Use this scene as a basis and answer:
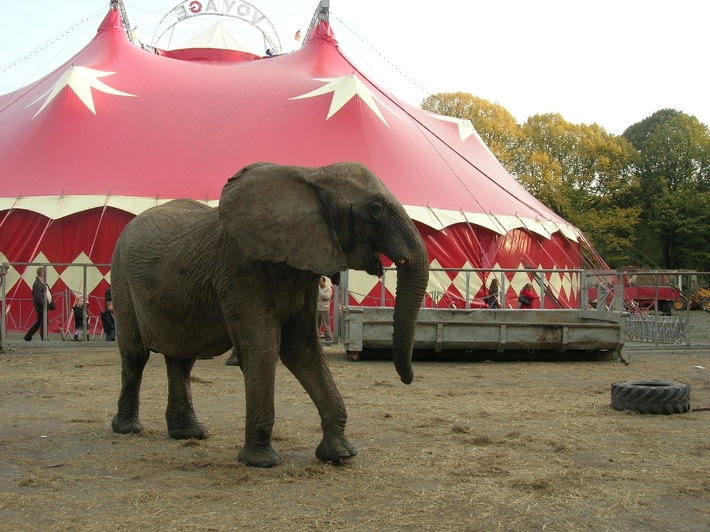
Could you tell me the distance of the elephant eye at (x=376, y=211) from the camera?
16.9 ft

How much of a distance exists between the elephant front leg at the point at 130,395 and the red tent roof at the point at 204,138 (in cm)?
1128

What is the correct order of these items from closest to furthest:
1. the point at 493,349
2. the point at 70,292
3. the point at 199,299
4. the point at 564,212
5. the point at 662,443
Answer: the point at 199,299
the point at 662,443
the point at 493,349
the point at 70,292
the point at 564,212

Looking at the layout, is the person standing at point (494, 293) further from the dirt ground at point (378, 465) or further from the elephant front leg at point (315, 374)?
the elephant front leg at point (315, 374)

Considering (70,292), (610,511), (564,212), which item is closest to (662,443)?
(610,511)

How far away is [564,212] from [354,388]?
123 ft

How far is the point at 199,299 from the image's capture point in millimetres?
5777

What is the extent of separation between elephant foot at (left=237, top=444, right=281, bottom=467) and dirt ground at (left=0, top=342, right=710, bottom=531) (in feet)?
0.21

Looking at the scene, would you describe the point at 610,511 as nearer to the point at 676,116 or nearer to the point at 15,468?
the point at 15,468

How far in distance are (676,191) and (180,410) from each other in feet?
146

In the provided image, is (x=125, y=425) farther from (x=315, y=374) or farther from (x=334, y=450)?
(x=334, y=450)

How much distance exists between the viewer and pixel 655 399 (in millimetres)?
7754

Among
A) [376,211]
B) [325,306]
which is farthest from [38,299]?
[376,211]

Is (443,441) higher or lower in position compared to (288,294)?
lower

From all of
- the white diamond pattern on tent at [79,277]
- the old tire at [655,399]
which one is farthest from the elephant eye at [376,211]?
the white diamond pattern on tent at [79,277]
